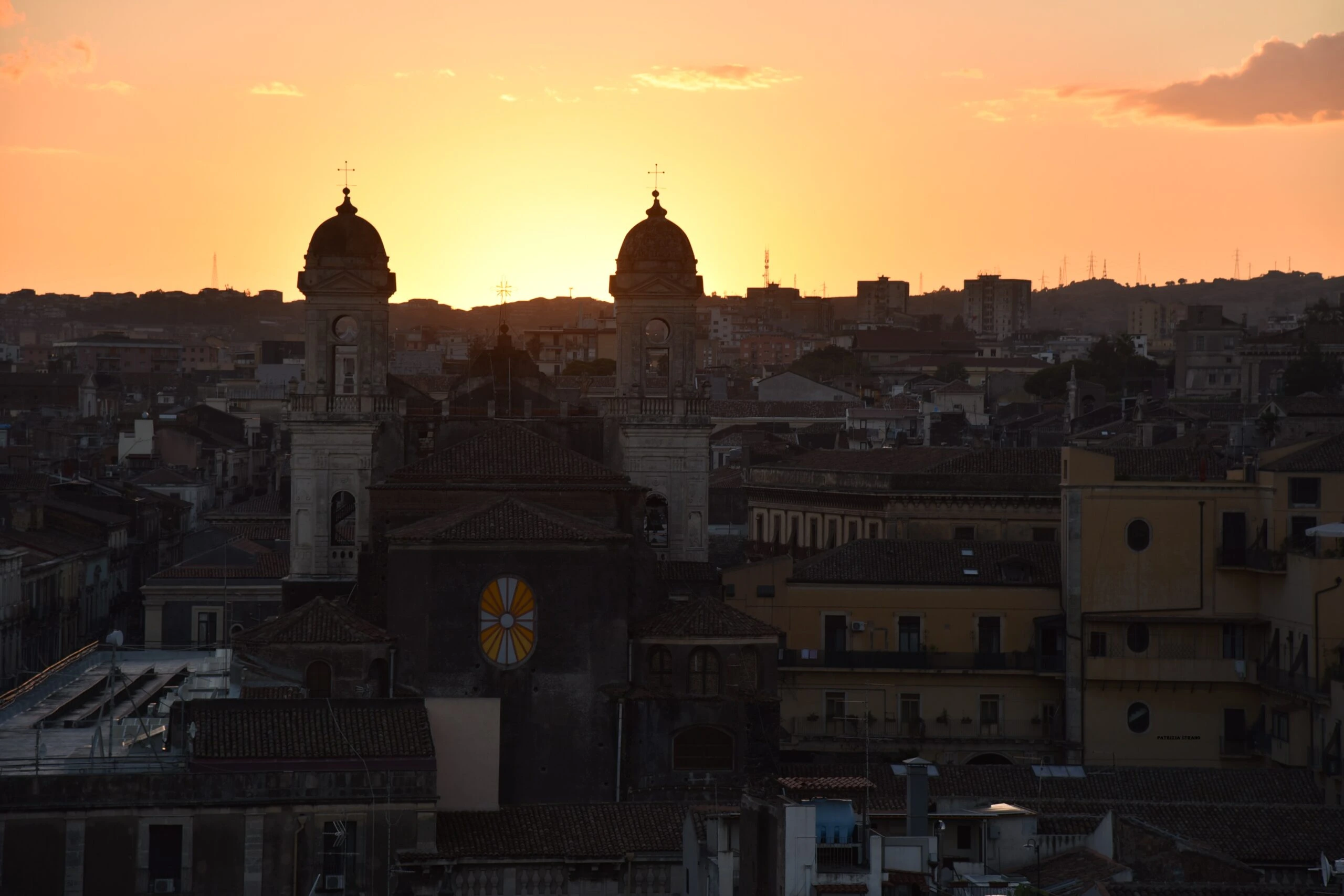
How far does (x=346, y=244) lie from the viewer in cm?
6372

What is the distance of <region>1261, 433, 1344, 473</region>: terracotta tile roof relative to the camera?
199ft

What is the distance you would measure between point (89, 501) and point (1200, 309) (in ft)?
284

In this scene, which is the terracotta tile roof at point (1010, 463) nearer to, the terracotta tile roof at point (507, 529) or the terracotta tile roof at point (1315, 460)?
the terracotta tile roof at point (1315, 460)

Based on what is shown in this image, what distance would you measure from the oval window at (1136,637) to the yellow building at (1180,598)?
0.03 metres

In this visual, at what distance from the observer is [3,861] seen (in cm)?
4206

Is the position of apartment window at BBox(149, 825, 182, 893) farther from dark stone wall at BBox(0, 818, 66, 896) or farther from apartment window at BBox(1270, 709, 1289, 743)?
apartment window at BBox(1270, 709, 1289, 743)

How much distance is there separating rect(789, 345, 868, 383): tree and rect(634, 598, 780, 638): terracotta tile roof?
117 meters

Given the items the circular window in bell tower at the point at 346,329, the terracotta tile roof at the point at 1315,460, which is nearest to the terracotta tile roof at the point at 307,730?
the circular window in bell tower at the point at 346,329

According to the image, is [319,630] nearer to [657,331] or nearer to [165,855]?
[165,855]

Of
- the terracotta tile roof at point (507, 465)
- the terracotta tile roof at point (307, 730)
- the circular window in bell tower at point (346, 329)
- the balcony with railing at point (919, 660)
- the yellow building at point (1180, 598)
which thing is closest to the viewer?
the terracotta tile roof at point (307, 730)

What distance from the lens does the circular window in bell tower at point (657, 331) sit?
63250 mm

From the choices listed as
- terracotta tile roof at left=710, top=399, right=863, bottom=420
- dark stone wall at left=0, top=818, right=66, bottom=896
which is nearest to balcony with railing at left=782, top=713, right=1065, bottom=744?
dark stone wall at left=0, top=818, right=66, bottom=896

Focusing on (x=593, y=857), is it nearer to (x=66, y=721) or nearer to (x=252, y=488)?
(x=66, y=721)

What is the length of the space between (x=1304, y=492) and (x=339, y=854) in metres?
26.9
